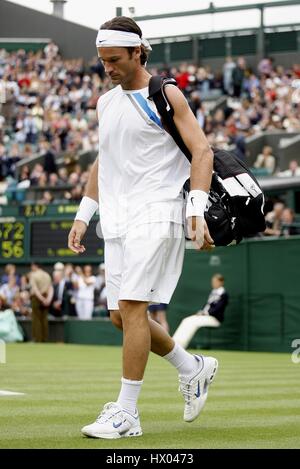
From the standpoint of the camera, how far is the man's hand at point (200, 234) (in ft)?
22.5

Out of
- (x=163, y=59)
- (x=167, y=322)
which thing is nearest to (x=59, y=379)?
(x=167, y=322)

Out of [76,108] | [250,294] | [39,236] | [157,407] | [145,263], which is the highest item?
[76,108]

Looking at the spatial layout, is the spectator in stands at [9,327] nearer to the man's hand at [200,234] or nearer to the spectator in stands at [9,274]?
the spectator in stands at [9,274]

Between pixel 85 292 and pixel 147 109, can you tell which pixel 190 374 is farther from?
pixel 85 292

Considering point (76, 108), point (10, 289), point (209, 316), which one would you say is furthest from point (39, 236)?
point (76, 108)

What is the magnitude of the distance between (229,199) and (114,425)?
1463mm

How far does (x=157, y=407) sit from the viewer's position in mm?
9391

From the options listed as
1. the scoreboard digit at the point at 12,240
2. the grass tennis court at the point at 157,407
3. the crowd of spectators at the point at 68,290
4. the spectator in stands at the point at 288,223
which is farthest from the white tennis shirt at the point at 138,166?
the scoreboard digit at the point at 12,240

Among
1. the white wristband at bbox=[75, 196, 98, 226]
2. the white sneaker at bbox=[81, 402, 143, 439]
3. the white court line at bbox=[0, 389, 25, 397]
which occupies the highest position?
the white wristband at bbox=[75, 196, 98, 226]

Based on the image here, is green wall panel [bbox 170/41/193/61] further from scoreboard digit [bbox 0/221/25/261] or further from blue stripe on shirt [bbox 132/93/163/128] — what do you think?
Result: blue stripe on shirt [bbox 132/93/163/128]

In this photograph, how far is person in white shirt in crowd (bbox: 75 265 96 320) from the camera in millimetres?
27781

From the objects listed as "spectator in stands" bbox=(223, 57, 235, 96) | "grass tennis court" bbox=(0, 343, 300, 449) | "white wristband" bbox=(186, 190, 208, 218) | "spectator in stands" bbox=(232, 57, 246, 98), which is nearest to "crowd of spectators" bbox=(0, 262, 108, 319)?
"spectator in stands" bbox=(232, 57, 246, 98)

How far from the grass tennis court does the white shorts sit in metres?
0.82

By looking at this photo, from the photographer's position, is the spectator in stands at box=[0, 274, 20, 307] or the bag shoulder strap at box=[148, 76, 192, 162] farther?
the spectator in stands at box=[0, 274, 20, 307]
